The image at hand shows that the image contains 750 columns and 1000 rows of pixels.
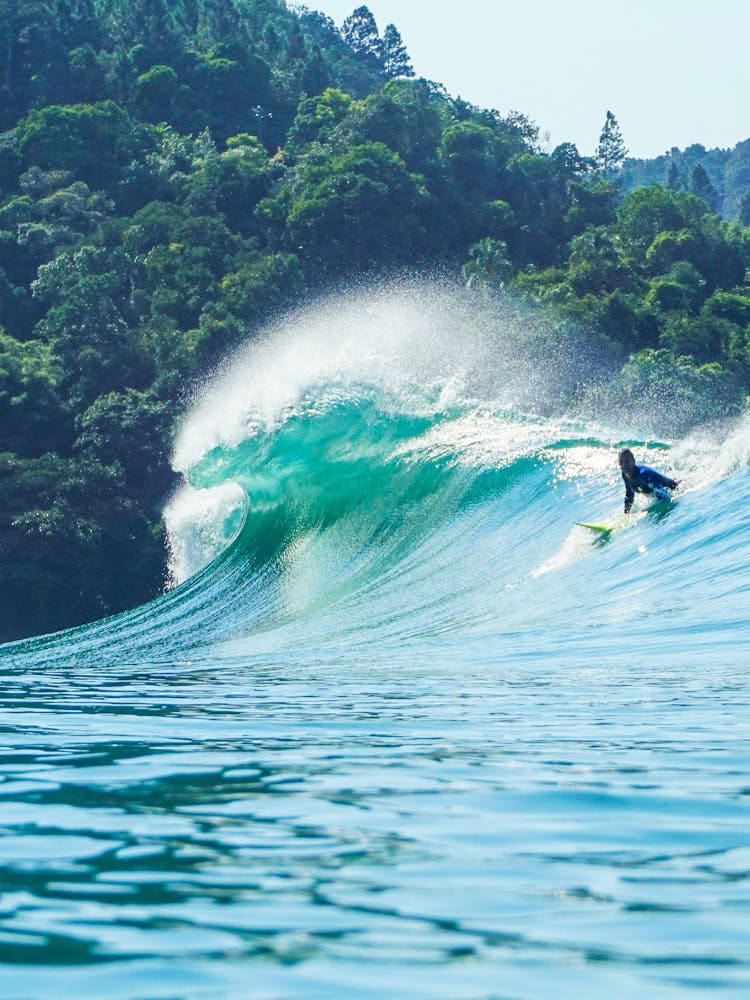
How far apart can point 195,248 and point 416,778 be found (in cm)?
5052

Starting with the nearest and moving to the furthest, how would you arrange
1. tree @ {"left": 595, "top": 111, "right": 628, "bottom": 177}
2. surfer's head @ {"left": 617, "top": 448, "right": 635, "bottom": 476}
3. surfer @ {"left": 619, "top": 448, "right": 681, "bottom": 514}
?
surfer's head @ {"left": 617, "top": 448, "right": 635, "bottom": 476} < surfer @ {"left": 619, "top": 448, "right": 681, "bottom": 514} < tree @ {"left": 595, "top": 111, "right": 628, "bottom": 177}

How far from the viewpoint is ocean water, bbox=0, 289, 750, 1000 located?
3598mm

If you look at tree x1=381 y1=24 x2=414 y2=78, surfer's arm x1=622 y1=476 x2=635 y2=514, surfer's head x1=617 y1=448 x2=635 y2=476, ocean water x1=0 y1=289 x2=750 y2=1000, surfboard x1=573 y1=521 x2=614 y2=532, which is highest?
tree x1=381 y1=24 x2=414 y2=78

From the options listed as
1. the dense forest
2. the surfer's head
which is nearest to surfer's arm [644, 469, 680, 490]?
the surfer's head

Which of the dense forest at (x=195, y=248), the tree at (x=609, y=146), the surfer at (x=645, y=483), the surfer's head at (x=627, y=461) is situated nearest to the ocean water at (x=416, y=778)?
the surfer at (x=645, y=483)

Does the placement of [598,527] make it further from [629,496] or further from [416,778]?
[416,778]

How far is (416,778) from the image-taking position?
18.4 ft

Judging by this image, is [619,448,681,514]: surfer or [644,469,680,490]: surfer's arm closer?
[644,469,680,490]: surfer's arm

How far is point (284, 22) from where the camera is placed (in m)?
104

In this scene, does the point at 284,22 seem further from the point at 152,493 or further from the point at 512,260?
the point at 152,493

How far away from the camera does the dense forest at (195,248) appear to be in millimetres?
43969

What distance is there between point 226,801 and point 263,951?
67.0 inches

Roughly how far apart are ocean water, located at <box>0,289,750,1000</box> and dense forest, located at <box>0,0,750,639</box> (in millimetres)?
26537

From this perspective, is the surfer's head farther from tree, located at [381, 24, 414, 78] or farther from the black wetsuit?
tree, located at [381, 24, 414, 78]
